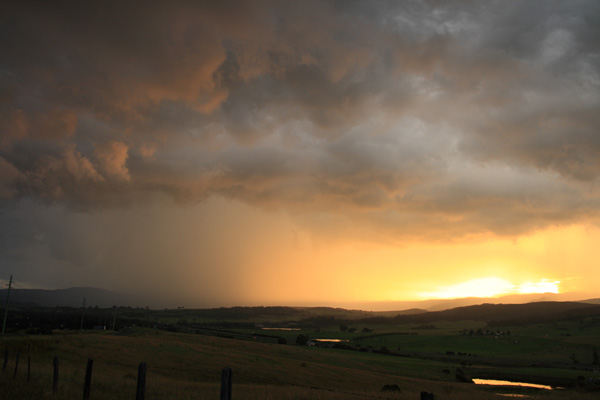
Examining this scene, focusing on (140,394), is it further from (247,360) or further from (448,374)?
(448,374)

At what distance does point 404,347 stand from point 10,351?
468 feet

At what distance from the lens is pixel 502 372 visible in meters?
91.4

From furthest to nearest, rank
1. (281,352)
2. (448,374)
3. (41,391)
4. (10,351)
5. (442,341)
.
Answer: (442,341) < (281,352) < (448,374) < (10,351) < (41,391)

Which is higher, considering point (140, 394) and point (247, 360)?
point (140, 394)

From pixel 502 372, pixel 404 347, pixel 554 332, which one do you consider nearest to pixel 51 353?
pixel 502 372

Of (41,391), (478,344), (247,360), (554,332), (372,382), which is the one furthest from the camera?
(554,332)

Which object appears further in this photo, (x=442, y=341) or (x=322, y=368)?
(x=442, y=341)

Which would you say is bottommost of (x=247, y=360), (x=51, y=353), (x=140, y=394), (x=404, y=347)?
(x=404, y=347)

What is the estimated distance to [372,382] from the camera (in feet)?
192

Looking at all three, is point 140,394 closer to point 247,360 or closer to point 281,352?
point 247,360

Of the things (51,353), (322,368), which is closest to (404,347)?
(322,368)

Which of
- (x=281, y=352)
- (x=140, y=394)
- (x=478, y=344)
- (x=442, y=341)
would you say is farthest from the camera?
(x=442, y=341)

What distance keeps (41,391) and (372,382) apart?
51.5 meters

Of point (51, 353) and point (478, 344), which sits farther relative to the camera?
point (478, 344)
